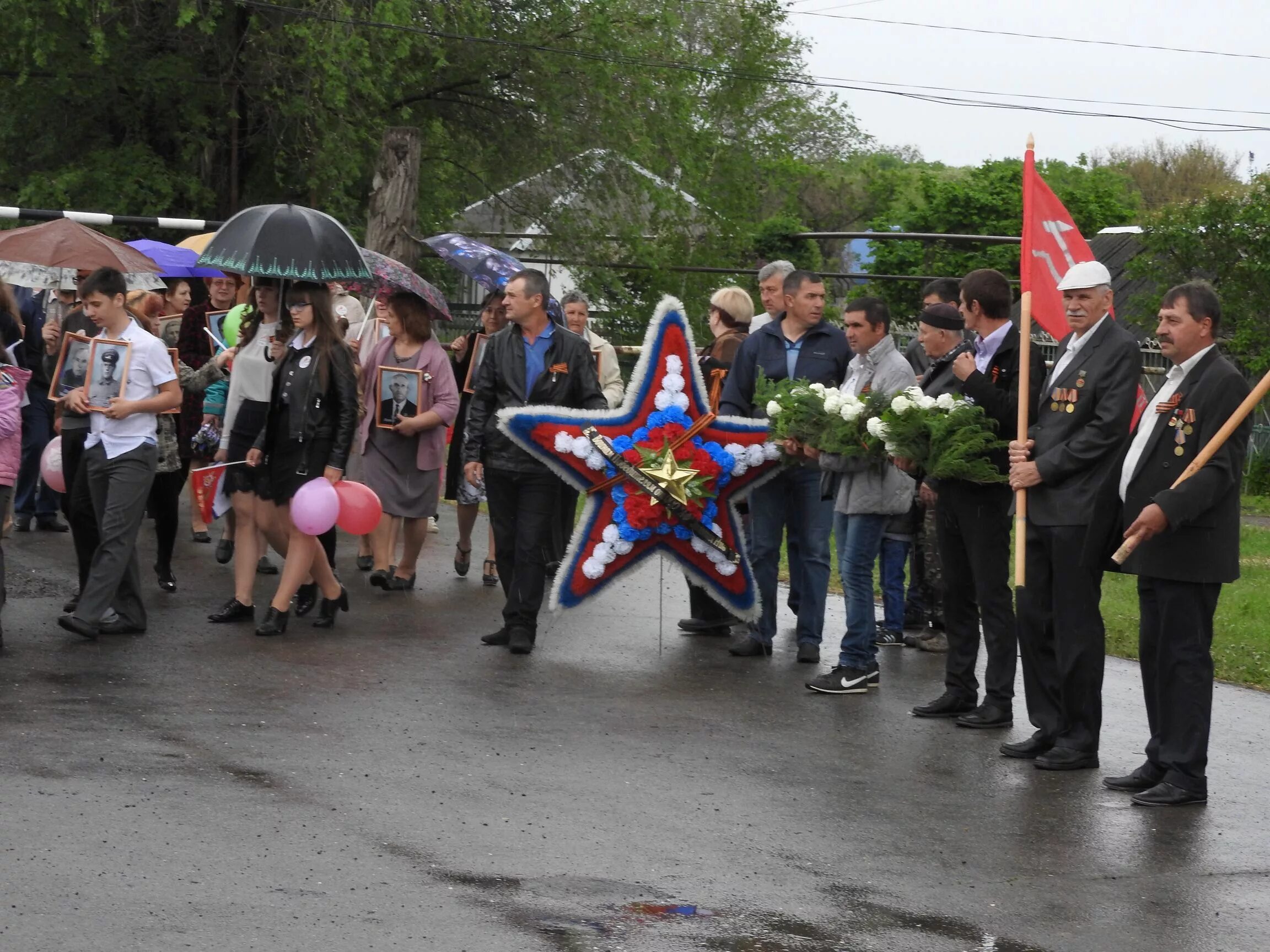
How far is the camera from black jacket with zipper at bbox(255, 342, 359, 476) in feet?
30.3

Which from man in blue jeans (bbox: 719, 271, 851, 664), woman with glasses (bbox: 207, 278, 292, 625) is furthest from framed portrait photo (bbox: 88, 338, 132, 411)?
man in blue jeans (bbox: 719, 271, 851, 664)

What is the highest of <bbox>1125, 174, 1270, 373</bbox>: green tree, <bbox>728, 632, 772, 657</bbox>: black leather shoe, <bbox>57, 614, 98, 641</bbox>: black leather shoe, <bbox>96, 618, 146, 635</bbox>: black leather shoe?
<bbox>1125, 174, 1270, 373</bbox>: green tree

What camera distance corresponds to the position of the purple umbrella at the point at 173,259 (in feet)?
46.7

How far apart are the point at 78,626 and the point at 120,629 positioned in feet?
1.25

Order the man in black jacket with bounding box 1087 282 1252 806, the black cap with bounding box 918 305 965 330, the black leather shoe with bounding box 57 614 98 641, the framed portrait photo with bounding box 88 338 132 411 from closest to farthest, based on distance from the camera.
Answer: the man in black jacket with bounding box 1087 282 1252 806
the black cap with bounding box 918 305 965 330
the black leather shoe with bounding box 57 614 98 641
the framed portrait photo with bounding box 88 338 132 411

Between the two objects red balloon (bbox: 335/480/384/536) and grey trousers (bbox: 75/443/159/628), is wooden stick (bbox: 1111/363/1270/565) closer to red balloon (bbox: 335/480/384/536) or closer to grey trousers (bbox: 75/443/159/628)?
red balloon (bbox: 335/480/384/536)

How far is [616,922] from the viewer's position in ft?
16.3

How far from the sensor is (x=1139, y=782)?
683 centimetres

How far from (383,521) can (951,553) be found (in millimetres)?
4644

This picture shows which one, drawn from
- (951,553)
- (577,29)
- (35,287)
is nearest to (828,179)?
(577,29)

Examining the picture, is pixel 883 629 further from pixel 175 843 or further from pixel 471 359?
pixel 175 843

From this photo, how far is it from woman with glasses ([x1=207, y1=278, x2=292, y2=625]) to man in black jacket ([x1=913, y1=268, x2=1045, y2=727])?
384 centimetres

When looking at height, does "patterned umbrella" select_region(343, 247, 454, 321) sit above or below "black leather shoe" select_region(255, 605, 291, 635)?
above

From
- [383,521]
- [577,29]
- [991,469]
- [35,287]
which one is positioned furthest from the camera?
[577,29]
